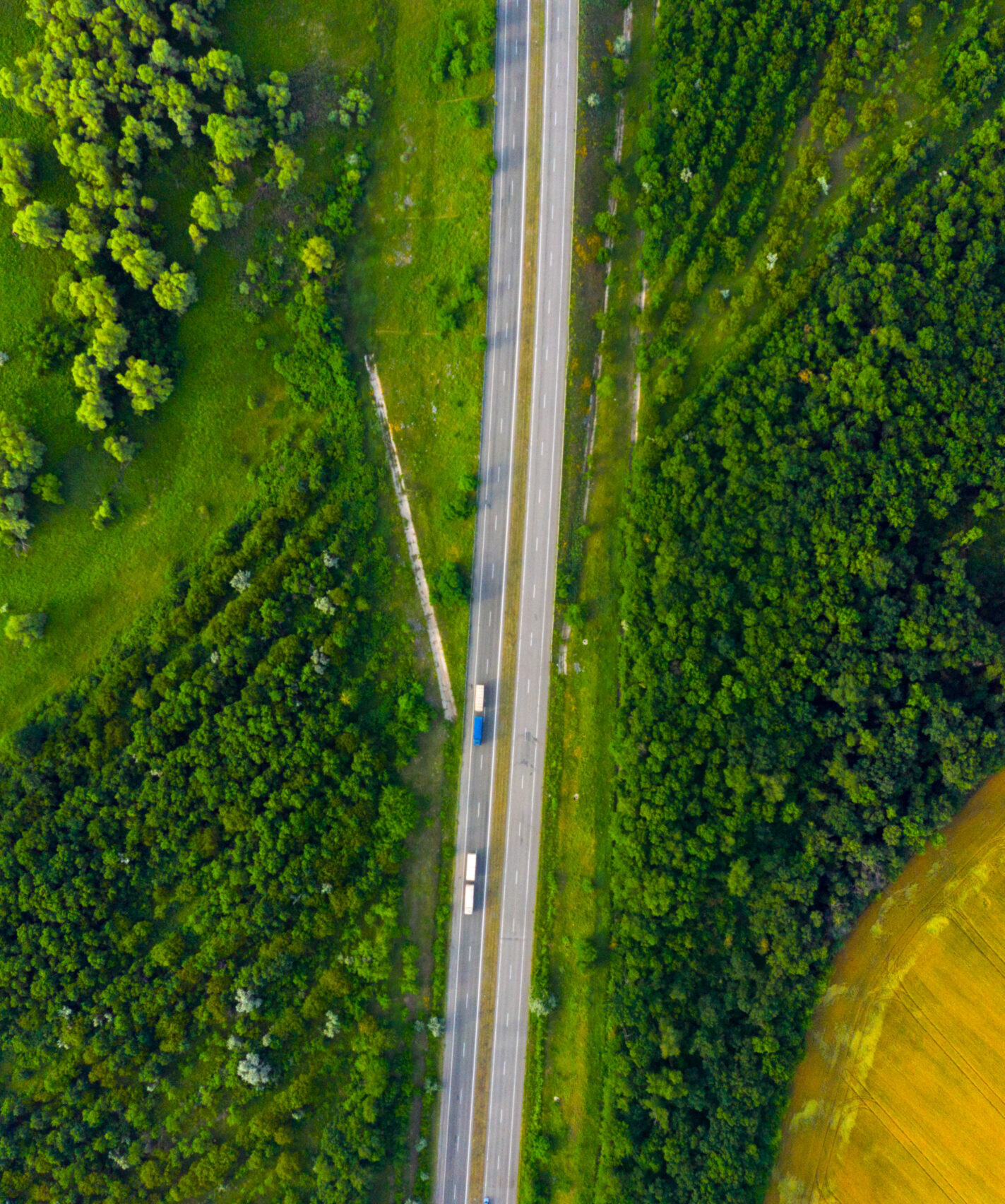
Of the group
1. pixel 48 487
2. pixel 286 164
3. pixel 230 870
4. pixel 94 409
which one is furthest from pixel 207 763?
pixel 286 164

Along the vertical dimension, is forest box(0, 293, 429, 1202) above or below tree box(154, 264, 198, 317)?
below

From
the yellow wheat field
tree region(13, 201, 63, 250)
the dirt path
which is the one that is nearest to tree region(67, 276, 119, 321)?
tree region(13, 201, 63, 250)

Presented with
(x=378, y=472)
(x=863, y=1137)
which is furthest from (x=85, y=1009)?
(x=863, y=1137)

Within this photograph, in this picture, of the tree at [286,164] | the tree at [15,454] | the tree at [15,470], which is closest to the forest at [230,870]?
the tree at [286,164]

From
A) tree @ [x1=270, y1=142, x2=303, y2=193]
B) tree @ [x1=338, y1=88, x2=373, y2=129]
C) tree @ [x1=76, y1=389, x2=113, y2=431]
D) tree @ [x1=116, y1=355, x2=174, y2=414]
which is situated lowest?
tree @ [x1=76, y1=389, x2=113, y2=431]

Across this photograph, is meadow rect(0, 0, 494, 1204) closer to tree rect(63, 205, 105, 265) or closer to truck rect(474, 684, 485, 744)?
truck rect(474, 684, 485, 744)

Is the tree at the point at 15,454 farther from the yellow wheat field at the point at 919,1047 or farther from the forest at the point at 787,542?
the yellow wheat field at the point at 919,1047
